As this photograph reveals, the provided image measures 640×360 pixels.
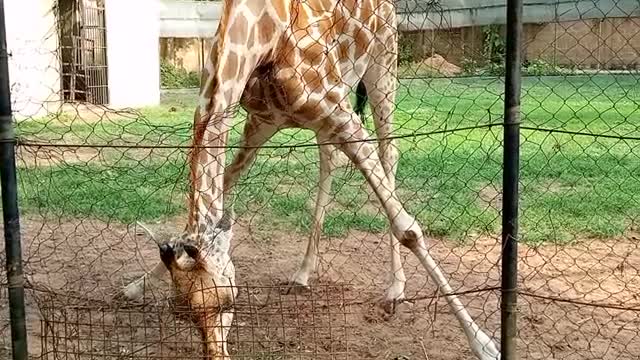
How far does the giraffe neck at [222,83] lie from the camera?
3.00 m

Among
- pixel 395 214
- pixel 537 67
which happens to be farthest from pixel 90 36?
pixel 395 214

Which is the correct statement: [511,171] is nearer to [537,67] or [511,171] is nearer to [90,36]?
[537,67]

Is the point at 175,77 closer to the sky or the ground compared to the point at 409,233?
closer to the sky

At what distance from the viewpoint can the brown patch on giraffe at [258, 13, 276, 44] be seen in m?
3.46

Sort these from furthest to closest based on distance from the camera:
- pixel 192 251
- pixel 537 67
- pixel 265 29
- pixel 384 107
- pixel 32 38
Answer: pixel 32 38, pixel 537 67, pixel 384 107, pixel 265 29, pixel 192 251

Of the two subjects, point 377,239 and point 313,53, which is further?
point 377,239

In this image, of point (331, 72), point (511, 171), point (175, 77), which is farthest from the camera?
point (175, 77)

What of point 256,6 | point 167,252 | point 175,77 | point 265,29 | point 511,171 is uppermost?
point 256,6

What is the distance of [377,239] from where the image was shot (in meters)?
5.43

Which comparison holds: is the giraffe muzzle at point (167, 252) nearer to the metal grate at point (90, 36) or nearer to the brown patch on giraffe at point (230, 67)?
the brown patch on giraffe at point (230, 67)

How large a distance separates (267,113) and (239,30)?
1.52ft

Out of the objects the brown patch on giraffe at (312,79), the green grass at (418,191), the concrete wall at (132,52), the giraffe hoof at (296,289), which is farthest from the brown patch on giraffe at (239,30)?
the concrete wall at (132,52)

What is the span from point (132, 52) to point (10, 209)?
11.5 m

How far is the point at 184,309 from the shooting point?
110 inches
